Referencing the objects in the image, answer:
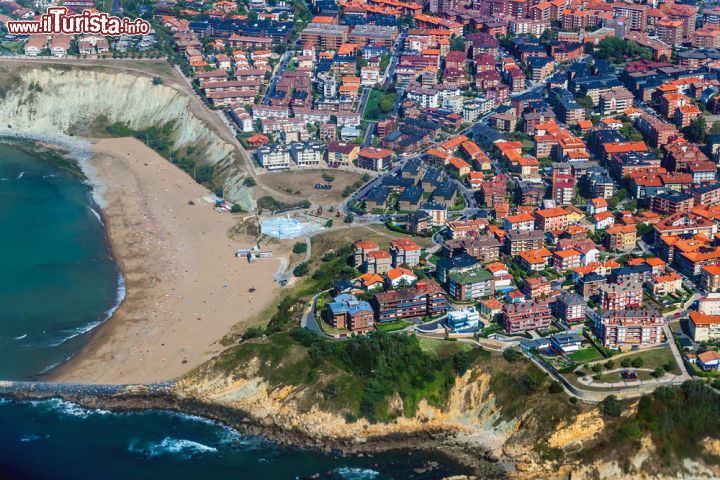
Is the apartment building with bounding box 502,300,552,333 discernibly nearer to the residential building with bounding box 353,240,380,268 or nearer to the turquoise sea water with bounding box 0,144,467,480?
the turquoise sea water with bounding box 0,144,467,480

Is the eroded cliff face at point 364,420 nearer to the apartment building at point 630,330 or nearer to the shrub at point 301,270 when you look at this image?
the apartment building at point 630,330

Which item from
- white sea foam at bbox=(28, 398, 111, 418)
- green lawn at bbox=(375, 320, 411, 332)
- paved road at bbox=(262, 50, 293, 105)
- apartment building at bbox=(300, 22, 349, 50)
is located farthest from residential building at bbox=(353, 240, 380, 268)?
apartment building at bbox=(300, 22, 349, 50)

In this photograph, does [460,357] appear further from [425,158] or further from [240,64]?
[240,64]

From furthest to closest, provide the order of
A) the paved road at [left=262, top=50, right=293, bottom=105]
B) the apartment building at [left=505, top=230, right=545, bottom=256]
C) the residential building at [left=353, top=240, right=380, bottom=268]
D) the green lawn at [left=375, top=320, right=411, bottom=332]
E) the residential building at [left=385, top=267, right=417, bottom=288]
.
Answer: the paved road at [left=262, top=50, right=293, bottom=105] → the apartment building at [left=505, top=230, right=545, bottom=256] → the residential building at [left=353, top=240, right=380, bottom=268] → the residential building at [left=385, top=267, right=417, bottom=288] → the green lawn at [left=375, top=320, right=411, bottom=332]

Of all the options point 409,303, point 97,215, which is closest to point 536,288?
point 409,303

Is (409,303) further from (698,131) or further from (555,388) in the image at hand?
(698,131)

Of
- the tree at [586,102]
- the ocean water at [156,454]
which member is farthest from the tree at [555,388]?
the tree at [586,102]
